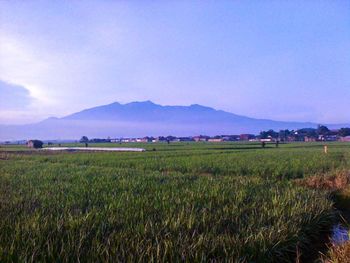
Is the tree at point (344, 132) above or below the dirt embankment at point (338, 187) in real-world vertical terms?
above

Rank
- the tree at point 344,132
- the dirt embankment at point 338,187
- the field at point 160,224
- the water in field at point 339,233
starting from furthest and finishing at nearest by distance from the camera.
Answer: the tree at point 344,132
the dirt embankment at point 338,187
the water in field at point 339,233
the field at point 160,224

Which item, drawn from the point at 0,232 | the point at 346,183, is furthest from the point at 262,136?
the point at 0,232

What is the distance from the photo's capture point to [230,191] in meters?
8.79

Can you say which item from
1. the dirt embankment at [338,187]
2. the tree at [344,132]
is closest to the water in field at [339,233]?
the dirt embankment at [338,187]

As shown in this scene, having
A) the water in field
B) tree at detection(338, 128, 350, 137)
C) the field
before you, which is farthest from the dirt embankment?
tree at detection(338, 128, 350, 137)

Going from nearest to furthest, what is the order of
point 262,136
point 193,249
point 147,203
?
point 193,249, point 147,203, point 262,136

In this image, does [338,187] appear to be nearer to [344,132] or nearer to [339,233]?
[339,233]

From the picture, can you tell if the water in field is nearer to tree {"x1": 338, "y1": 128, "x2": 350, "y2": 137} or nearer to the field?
the field

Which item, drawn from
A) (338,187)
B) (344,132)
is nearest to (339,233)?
(338,187)

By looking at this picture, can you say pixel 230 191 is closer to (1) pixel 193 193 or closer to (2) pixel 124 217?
(1) pixel 193 193

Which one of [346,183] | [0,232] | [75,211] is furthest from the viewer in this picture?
[346,183]

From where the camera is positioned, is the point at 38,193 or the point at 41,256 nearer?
the point at 41,256

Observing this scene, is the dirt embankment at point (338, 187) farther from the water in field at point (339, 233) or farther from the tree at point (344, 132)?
the tree at point (344, 132)

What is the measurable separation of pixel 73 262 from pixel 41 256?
38 cm
